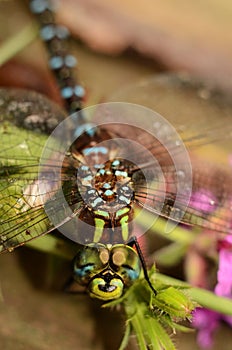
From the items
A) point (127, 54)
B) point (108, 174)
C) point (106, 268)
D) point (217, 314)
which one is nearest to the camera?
point (106, 268)

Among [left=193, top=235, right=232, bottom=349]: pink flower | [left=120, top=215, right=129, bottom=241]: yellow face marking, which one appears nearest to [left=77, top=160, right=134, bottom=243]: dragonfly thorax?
[left=120, top=215, right=129, bottom=241]: yellow face marking

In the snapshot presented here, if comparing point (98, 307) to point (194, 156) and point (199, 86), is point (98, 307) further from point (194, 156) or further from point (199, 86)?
point (199, 86)

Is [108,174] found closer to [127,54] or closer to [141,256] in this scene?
[141,256]

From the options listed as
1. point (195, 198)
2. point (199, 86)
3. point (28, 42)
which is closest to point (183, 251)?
point (195, 198)

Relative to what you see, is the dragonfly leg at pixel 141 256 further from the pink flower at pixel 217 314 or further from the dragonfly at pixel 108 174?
the pink flower at pixel 217 314

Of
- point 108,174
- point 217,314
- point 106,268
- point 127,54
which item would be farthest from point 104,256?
point 127,54

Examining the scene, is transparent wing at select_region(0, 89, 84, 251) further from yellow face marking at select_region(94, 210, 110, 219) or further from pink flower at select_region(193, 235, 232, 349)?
pink flower at select_region(193, 235, 232, 349)

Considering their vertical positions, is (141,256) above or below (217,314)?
above

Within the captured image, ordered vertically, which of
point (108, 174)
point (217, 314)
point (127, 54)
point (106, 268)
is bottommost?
point (217, 314)
